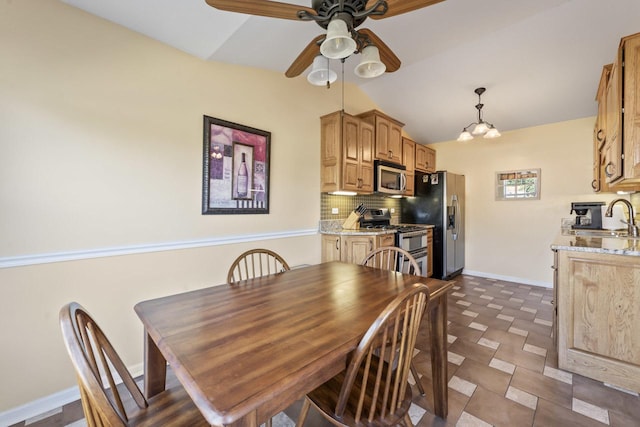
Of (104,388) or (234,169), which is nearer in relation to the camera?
(104,388)

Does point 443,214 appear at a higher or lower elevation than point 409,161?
lower

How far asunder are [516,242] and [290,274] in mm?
4117

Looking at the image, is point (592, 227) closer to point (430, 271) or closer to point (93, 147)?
point (430, 271)

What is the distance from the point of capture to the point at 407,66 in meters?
3.19

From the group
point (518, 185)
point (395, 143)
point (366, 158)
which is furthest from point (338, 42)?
point (518, 185)

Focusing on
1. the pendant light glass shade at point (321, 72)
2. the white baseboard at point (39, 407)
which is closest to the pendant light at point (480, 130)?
the pendant light glass shade at point (321, 72)

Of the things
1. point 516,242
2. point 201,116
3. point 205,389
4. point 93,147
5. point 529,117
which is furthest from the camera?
point 516,242

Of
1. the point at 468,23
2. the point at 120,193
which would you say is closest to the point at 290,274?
the point at 120,193

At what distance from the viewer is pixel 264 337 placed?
91cm

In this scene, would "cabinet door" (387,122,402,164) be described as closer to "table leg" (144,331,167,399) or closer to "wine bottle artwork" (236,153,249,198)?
"wine bottle artwork" (236,153,249,198)

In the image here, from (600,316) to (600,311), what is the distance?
36mm

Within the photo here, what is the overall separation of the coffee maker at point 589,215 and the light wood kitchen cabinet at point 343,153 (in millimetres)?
2663

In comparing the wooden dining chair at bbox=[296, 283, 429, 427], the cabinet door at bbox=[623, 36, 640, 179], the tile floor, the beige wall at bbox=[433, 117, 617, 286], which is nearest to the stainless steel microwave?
the beige wall at bbox=[433, 117, 617, 286]

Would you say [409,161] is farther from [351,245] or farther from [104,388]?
[104,388]
